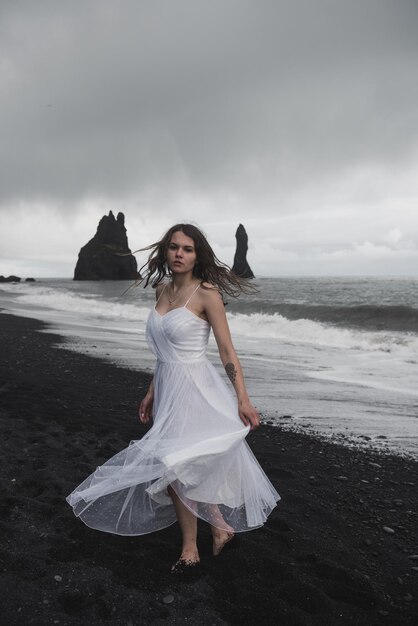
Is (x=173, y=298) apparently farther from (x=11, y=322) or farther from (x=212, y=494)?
(x=11, y=322)

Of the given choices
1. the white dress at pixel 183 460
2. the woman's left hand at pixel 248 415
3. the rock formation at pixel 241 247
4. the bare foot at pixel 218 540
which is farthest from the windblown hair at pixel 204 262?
the rock formation at pixel 241 247

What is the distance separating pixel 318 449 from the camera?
5156 mm

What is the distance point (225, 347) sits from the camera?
9.44 feet

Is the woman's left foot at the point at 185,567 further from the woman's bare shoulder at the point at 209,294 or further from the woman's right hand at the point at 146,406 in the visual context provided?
the woman's bare shoulder at the point at 209,294

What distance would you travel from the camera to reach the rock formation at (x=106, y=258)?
125500 mm

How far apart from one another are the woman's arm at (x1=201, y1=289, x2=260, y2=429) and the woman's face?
23 cm

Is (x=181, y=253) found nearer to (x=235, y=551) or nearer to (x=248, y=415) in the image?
(x=248, y=415)

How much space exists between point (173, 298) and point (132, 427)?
314 cm

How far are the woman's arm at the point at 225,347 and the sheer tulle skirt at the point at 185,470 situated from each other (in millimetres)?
100

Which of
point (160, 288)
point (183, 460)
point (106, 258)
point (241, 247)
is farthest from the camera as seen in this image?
point (106, 258)

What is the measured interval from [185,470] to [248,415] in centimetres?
51

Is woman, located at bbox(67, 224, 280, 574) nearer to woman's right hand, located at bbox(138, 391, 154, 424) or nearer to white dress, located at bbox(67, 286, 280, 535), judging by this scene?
white dress, located at bbox(67, 286, 280, 535)

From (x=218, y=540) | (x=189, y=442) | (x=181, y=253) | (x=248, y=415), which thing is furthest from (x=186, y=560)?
(x=181, y=253)

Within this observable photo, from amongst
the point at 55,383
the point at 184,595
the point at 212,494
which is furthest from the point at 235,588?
the point at 55,383
